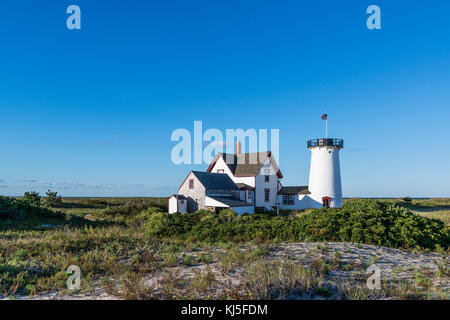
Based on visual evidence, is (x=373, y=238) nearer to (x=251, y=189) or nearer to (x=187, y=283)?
(x=187, y=283)

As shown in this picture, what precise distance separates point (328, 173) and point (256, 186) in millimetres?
9696

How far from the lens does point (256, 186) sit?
40.0m

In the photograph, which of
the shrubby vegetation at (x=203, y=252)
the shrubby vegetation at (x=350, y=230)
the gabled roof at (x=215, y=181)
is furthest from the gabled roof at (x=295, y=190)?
the shrubby vegetation at (x=350, y=230)

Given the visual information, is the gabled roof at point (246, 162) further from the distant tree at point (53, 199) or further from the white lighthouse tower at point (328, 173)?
the distant tree at point (53, 199)

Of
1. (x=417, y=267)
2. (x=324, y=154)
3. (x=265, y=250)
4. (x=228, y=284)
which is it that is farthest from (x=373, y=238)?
(x=324, y=154)

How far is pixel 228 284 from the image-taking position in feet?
20.9

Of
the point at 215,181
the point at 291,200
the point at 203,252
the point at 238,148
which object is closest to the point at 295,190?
the point at 291,200

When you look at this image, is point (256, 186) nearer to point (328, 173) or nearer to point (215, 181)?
point (215, 181)

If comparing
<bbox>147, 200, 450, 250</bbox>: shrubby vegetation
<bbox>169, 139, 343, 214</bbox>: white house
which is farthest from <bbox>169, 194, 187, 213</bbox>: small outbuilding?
<bbox>147, 200, 450, 250</bbox>: shrubby vegetation

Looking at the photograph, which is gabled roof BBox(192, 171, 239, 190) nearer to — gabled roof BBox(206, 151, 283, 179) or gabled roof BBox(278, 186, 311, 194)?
gabled roof BBox(206, 151, 283, 179)

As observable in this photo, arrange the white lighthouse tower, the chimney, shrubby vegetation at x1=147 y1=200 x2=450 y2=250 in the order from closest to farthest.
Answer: shrubby vegetation at x1=147 y1=200 x2=450 y2=250
the white lighthouse tower
the chimney

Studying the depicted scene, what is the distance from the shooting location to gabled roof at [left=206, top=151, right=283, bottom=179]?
4084 cm

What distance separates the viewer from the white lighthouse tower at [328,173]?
36.6 meters
